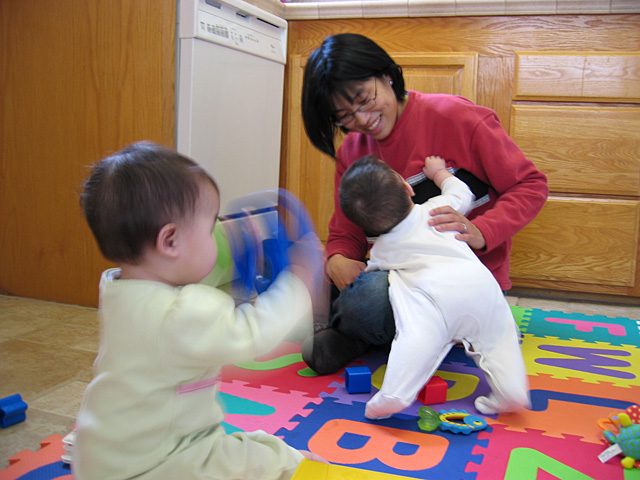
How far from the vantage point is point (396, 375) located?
3.34 ft

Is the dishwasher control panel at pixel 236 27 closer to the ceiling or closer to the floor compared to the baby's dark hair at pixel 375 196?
closer to the ceiling

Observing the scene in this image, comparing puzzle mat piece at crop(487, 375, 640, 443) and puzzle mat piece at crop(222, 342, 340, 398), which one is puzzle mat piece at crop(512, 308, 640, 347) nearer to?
puzzle mat piece at crop(487, 375, 640, 443)

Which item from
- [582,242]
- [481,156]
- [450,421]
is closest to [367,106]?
[481,156]

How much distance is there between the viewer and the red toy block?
1.11 m

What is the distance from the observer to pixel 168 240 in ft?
2.09

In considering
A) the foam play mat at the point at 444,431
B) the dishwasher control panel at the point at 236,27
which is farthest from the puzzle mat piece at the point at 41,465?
the dishwasher control panel at the point at 236,27

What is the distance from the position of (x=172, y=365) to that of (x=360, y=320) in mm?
689

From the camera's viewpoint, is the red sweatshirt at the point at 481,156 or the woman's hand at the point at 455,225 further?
the red sweatshirt at the point at 481,156

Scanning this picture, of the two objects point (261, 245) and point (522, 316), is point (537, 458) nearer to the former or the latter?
point (261, 245)

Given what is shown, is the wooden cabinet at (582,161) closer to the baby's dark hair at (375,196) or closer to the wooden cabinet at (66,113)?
the baby's dark hair at (375,196)

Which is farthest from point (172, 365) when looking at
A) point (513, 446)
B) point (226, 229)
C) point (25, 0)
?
point (25, 0)

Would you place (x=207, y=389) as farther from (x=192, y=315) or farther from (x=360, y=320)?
(x=360, y=320)

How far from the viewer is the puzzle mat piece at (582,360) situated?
4.18ft

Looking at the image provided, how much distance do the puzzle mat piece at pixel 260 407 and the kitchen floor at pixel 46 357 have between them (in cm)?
28
